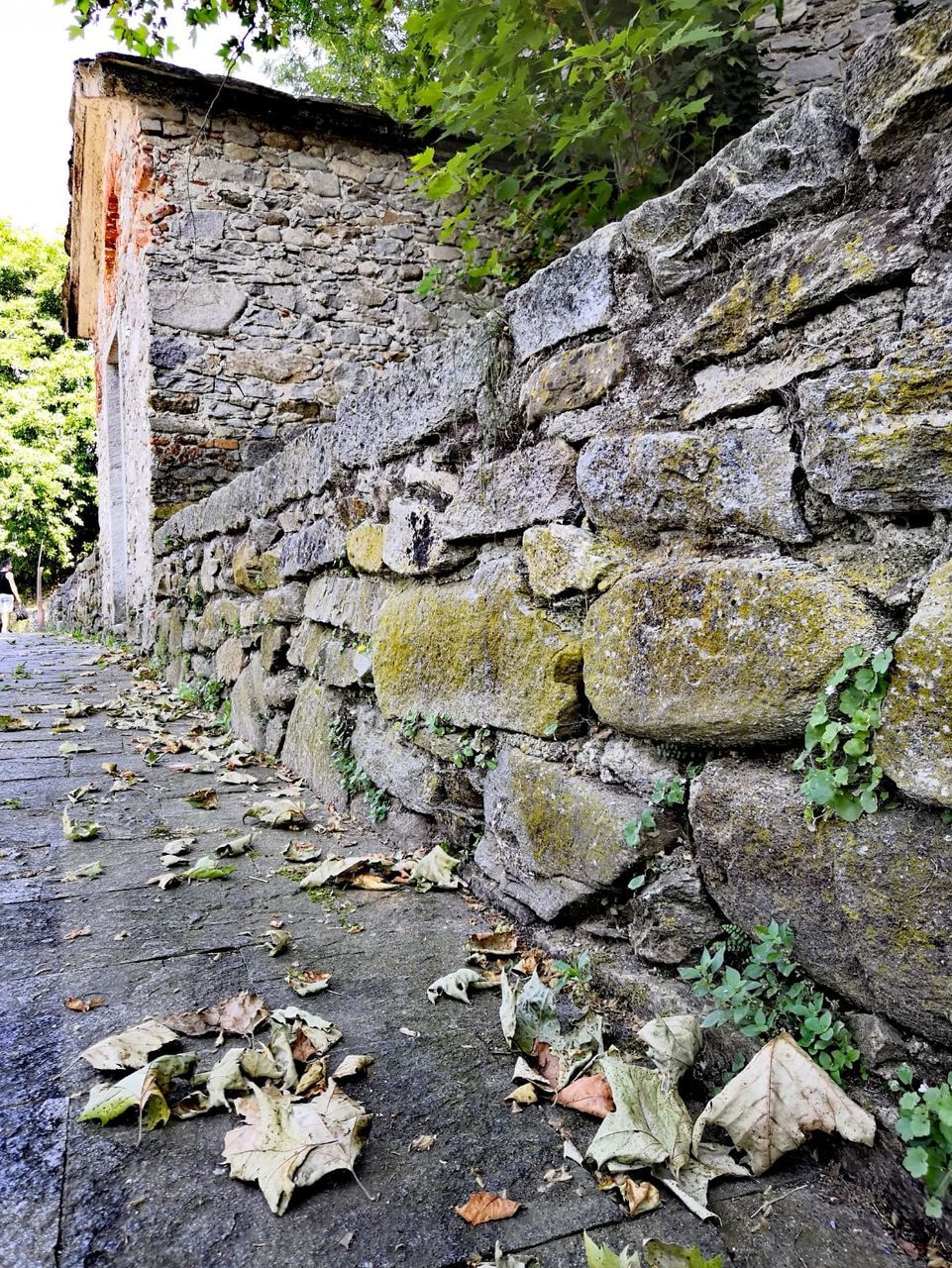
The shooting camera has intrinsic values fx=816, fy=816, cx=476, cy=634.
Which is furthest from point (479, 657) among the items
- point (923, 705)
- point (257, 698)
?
point (257, 698)

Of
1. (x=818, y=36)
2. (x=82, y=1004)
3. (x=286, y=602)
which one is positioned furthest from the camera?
(x=818, y=36)

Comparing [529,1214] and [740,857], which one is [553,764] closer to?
[740,857]

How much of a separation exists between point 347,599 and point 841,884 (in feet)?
6.36

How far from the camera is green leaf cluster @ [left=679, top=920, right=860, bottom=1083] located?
1.07 m

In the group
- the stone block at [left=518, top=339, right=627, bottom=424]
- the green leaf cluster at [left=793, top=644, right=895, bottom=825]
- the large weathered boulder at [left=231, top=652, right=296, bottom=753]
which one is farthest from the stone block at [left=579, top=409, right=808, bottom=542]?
the large weathered boulder at [left=231, top=652, right=296, bottom=753]

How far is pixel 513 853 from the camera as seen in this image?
1.72 meters

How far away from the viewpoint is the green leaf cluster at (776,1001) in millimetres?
1068

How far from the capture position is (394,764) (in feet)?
7.43

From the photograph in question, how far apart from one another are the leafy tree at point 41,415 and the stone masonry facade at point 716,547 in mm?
21960

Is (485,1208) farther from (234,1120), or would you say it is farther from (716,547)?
A: (716,547)

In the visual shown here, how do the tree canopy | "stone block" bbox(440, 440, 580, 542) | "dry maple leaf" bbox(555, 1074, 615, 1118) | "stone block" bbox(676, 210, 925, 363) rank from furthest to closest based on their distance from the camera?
the tree canopy < "stone block" bbox(440, 440, 580, 542) < "dry maple leaf" bbox(555, 1074, 615, 1118) < "stone block" bbox(676, 210, 925, 363)

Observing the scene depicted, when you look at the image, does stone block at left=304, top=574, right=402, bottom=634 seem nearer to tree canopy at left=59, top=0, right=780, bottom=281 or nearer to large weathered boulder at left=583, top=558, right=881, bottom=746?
large weathered boulder at left=583, top=558, right=881, bottom=746

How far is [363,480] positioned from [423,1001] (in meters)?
1.59

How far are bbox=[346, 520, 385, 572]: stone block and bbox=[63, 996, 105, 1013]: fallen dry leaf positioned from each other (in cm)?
135
